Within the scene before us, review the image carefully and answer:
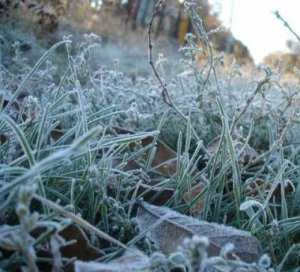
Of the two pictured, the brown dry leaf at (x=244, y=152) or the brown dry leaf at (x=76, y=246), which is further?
the brown dry leaf at (x=244, y=152)

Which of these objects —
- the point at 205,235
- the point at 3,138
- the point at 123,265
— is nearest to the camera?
the point at 123,265

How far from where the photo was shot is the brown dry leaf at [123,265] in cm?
62

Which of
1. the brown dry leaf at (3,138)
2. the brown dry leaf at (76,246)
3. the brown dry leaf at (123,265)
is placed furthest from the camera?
the brown dry leaf at (3,138)

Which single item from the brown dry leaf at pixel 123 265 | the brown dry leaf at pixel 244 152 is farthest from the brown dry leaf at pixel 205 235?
the brown dry leaf at pixel 244 152

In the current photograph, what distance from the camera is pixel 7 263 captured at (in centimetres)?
67

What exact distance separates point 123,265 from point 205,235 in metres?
0.17

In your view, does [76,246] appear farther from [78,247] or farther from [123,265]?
[123,265]

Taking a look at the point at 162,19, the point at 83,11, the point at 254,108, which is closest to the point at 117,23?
the point at 83,11

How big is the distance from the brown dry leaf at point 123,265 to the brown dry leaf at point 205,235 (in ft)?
0.17

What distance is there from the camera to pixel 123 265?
26.8 inches

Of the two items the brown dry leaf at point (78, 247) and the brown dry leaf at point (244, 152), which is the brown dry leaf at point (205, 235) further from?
the brown dry leaf at point (244, 152)

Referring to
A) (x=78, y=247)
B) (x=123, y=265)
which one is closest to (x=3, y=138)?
(x=78, y=247)

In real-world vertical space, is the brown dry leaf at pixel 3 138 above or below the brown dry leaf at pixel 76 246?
above

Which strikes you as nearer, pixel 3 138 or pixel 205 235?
pixel 205 235
